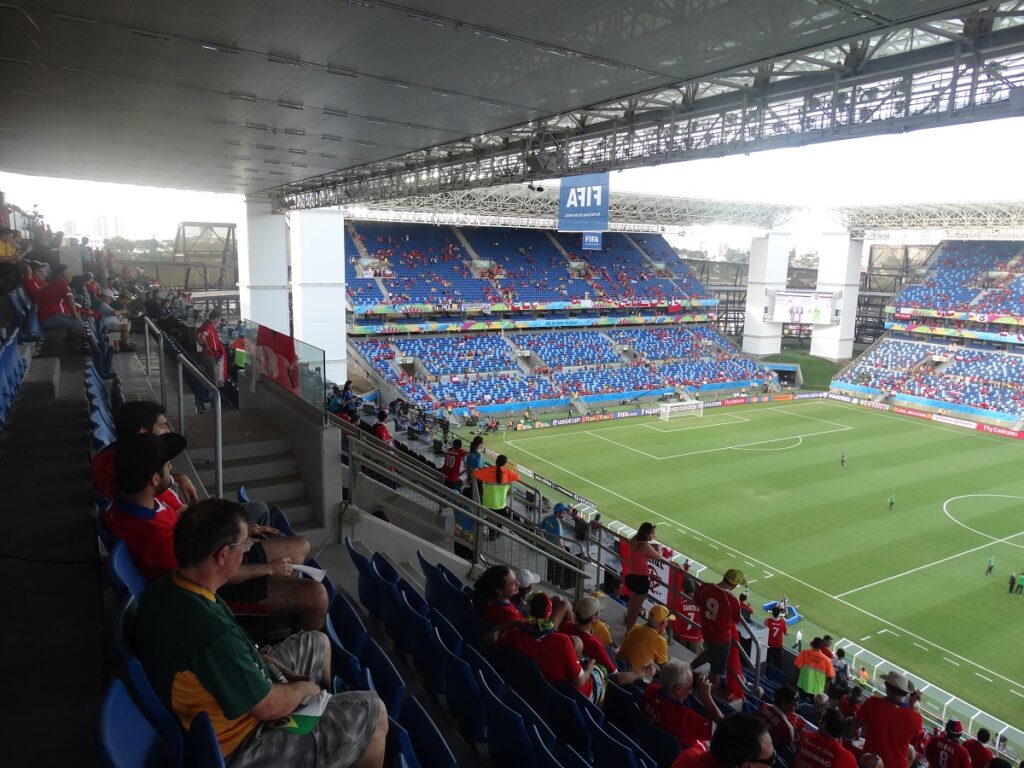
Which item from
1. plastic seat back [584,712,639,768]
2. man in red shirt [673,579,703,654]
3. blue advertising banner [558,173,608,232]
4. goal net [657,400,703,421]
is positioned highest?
blue advertising banner [558,173,608,232]

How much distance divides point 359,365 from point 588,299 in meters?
16.9

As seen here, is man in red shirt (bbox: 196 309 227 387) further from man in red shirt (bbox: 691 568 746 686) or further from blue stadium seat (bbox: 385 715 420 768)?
blue stadium seat (bbox: 385 715 420 768)

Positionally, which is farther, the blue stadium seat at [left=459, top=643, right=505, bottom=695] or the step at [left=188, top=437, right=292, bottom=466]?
the step at [left=188, top=437, right=292, bottom=466]

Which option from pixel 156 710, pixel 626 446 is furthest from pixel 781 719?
pixel 626 446

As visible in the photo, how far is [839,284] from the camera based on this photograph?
45.9 meters

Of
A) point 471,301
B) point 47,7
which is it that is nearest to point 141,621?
point 47,7

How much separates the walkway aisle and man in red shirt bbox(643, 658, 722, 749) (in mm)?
3208

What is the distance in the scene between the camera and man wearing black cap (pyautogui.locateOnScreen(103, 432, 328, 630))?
3.06 m

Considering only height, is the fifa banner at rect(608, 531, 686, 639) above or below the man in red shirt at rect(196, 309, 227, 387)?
below

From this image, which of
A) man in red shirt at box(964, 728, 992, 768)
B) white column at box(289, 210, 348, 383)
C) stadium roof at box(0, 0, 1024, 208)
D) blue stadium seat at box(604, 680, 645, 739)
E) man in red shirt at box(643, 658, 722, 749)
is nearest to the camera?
man in red shirt at box(643, 658, 722, 749)

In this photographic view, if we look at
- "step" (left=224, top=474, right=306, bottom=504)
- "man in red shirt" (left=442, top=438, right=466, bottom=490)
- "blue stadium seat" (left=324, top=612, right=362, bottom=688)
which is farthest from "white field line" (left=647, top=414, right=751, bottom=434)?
"blue stadium seat" (left=324, top=612, right=362, bottom=688)

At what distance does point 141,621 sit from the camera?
2.24 m

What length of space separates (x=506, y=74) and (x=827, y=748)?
7.09m

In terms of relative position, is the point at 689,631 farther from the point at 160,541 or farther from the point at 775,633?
the point at 160,541
